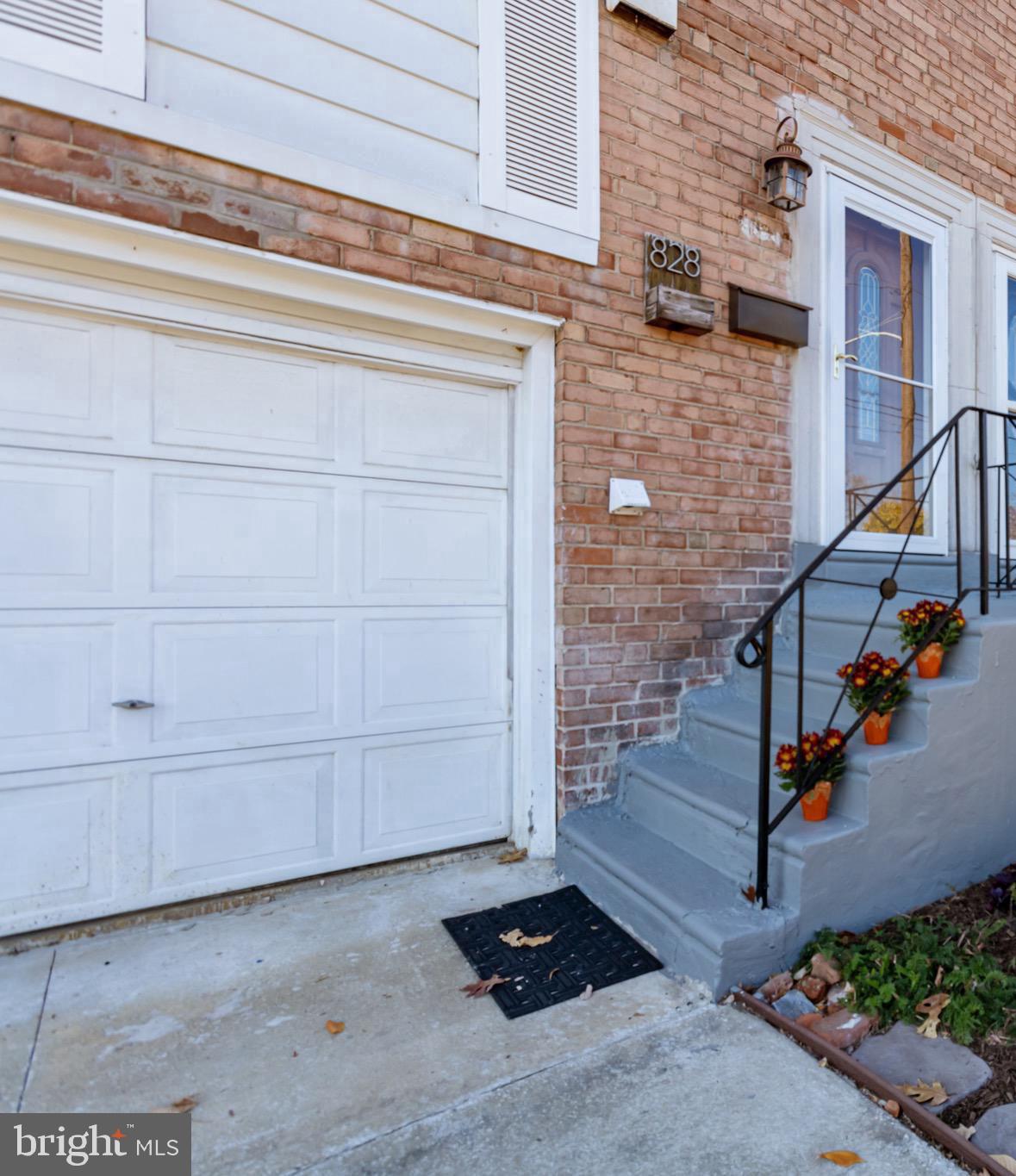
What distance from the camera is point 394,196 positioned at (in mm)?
2449

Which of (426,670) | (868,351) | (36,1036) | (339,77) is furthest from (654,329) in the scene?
(36,1036)

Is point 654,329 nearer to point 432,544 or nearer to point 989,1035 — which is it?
point 432,544

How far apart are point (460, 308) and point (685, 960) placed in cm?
238

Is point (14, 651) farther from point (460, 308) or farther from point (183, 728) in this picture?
point (460, 308)

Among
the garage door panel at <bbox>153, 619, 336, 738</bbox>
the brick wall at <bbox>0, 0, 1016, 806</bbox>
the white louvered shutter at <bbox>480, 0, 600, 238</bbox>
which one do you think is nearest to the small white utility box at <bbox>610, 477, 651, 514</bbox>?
the brick wall at <bbox>0, 0, 1016, 806</bbox>

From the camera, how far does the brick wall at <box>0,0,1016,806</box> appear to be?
2490 mm

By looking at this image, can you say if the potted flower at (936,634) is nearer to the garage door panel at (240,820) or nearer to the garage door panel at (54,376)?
the garage door panel at (240,820)

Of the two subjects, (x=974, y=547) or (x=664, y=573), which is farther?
(x=974, y=547)

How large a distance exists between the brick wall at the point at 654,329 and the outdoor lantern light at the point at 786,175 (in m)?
0.07

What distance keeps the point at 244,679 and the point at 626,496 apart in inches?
65.1

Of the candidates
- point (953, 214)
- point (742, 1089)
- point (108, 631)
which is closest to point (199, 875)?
point (108, 631)

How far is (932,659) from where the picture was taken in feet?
8.16

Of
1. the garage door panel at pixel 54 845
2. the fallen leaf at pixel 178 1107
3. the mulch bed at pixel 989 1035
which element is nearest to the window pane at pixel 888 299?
the mulch bed at pixel 989 1035

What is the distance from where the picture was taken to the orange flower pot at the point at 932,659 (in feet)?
8.15
